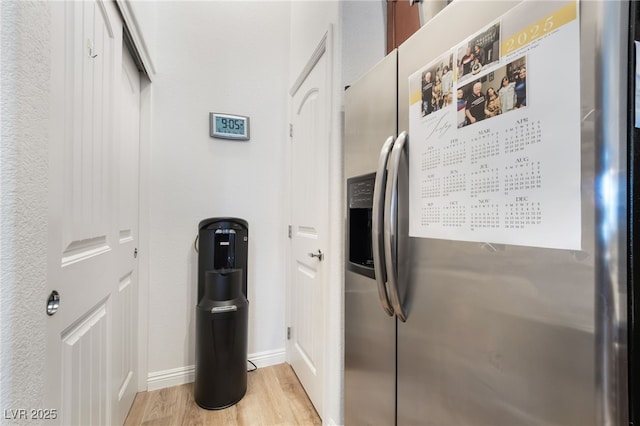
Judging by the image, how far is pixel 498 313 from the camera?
63cm

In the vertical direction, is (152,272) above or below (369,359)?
above

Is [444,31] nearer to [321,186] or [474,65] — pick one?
[474,65]

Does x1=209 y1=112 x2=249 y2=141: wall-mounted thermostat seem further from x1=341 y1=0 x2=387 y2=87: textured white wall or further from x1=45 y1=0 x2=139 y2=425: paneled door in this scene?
x1=341 y1=0 x2=387 y2=87: textured white wall

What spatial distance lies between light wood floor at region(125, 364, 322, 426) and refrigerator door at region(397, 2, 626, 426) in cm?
106

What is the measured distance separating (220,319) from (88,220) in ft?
3.09

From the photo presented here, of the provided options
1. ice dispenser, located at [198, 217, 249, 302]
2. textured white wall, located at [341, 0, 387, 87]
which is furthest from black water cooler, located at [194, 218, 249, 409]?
textured white wall, located at [341, 0, 387, 87]

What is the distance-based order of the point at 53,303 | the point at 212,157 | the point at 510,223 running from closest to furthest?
the point at 510,223, the point at 53,303, the point at 212,157

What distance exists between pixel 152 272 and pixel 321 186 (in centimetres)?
133

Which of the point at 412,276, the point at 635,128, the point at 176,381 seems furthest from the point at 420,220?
the point at 176,381

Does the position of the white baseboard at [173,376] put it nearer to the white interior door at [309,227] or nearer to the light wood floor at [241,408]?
the light wood floor at [241,408]

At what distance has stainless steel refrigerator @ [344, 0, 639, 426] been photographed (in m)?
0.47

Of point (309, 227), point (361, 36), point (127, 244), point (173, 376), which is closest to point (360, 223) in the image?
point (309, 227)

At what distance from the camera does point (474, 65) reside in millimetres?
686

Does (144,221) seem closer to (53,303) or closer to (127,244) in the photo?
(127,244)
